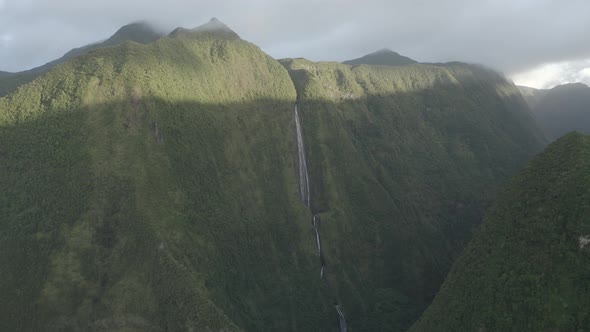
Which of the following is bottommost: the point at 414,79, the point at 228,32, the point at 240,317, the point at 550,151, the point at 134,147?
the point at 240,317

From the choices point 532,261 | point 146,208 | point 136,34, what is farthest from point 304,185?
point 136,34

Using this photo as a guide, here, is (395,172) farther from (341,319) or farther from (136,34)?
(136,34)

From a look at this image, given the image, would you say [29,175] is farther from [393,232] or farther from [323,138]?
[393,232]

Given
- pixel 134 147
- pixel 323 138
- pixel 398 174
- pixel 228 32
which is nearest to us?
pixel 134 147

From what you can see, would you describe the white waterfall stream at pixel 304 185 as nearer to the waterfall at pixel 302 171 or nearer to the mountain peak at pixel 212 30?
the waterfall at pixel 302 171

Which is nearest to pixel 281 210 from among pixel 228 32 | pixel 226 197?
pixel 226 197

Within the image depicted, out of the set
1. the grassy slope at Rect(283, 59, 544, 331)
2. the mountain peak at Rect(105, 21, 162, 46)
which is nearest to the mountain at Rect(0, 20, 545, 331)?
the grassy slope at Rect(283, 59, 544, 331)

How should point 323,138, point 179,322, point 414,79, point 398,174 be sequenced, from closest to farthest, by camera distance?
point 179,322 → point 323,138 → point 398,174 → point 414,79
